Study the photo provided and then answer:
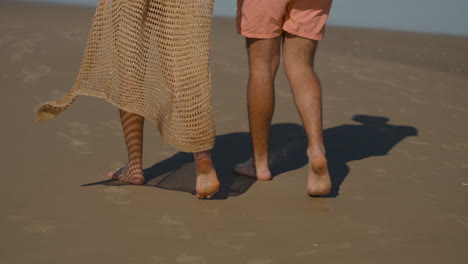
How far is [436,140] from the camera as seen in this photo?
451 centimetres

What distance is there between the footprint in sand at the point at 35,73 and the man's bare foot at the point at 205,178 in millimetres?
2873

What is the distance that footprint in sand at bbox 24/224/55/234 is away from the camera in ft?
8.14

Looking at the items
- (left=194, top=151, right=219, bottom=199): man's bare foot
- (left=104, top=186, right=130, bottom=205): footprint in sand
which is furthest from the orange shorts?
(left=104, top=186, right=130, bottom=205): footprint in sand

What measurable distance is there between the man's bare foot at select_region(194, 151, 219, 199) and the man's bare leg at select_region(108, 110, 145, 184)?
0.37 m

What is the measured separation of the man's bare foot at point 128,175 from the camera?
126 inches

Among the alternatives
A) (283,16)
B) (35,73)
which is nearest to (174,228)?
(283,16)

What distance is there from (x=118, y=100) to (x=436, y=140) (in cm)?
241

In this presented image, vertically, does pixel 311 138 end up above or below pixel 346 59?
above

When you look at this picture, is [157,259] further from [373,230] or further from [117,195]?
[373,230]

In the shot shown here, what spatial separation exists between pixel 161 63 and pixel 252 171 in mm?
810

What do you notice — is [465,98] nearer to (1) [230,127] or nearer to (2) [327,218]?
(1) [230,127]

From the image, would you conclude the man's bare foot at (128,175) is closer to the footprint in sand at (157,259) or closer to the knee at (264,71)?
the knee at (264,71)

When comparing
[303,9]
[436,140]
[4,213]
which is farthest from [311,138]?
[436,140]

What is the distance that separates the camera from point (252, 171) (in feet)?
11.3
